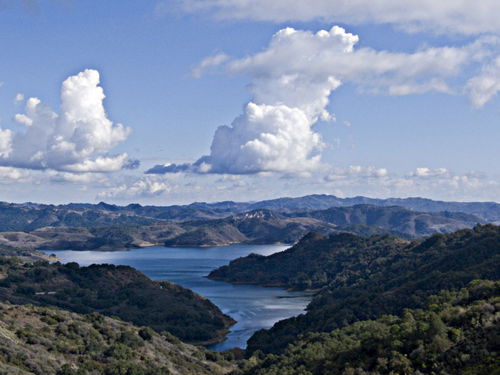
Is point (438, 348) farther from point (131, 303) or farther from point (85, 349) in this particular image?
point (131, 303)

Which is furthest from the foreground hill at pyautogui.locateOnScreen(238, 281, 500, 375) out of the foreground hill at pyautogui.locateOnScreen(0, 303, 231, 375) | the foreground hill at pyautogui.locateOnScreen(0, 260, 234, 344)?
the foreground hill at pyautogui.locateOnScreen(0, 260, 234, 344)

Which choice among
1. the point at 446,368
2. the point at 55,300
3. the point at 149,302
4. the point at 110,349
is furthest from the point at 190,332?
the point at 446,368

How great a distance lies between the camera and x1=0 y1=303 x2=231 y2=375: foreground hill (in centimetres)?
7400

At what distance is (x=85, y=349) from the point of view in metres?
92.8

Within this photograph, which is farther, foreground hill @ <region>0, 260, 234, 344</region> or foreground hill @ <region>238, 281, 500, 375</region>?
foreground hill @ <region>0, 260, 234, 344</region>

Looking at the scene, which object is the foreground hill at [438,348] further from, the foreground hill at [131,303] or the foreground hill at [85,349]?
the foreground hill at [131,303]

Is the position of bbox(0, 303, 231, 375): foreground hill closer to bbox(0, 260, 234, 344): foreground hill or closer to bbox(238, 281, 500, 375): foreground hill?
bbox(238, 281, 500, 375): foreground hill

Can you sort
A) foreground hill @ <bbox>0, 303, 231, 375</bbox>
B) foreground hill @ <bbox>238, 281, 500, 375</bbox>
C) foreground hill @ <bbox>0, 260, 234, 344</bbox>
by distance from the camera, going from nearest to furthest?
foreground hill @ <bbox>238, 281, 500, 375</bbox> < foreground hill @ <bbox>0, 303, 231, 375</bbox> < foreground hill @ <bbox>0, 260, 234, 344</bbox>

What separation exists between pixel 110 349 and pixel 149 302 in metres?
93.4

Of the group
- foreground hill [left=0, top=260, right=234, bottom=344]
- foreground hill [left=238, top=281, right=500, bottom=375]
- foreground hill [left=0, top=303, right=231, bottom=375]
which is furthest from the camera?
foreground hill [left=0, top=260, right=234, bottom=344]

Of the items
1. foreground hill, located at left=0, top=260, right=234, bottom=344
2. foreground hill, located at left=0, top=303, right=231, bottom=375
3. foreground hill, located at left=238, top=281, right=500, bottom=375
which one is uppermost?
foreground hill, located at left=238, top=281, right=500, bottom=375

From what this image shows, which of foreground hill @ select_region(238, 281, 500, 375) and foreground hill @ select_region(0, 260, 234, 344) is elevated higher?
foreground hill @ select_region(238, 281, 500, 375)

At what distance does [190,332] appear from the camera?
16362 cm

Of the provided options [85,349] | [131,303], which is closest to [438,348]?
[85,349]
